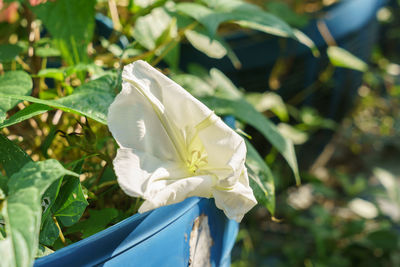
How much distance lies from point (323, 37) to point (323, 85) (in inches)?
7.9

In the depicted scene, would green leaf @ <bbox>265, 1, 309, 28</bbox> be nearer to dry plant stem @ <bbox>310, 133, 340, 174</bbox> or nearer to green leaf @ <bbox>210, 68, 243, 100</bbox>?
green leaf @ <bbox>210, 68, 243, 100</bbox>

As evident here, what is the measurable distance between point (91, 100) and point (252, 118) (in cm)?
28

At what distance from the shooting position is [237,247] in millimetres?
1423

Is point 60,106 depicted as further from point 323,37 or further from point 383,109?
point 383,109

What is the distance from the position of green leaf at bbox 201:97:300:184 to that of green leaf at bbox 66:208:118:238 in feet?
0.82

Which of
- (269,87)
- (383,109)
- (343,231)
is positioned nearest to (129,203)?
(269,87)

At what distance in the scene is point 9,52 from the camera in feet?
2.14

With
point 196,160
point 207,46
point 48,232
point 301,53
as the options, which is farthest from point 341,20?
point 48,232

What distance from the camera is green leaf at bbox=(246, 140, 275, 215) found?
0.56 meters

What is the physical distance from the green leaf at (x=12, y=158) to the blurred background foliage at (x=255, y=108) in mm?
25

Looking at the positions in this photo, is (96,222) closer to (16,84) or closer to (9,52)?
(16,84)

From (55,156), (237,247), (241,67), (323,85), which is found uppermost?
(55,156)

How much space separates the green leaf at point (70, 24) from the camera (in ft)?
2.19

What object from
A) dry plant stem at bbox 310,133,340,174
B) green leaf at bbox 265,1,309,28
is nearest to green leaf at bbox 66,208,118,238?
green leaf at bbox 265,1,309,28
